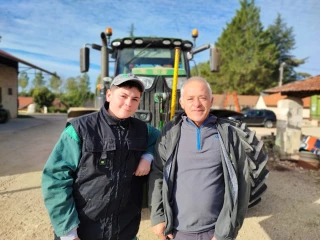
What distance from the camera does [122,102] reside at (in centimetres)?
166

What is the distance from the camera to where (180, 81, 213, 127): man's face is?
1.75 m

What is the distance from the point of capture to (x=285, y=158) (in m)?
7.32

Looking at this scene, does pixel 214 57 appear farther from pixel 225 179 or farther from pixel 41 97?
pixel 41 97

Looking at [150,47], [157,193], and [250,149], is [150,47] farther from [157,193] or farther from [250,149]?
[157,193]

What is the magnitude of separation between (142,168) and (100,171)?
291mm

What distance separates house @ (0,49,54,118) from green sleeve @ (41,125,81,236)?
57.3 ft

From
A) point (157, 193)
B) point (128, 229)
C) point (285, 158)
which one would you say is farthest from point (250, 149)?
point (285, 158)

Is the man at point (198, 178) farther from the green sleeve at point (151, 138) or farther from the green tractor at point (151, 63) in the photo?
the green tractor at point (151, 63)

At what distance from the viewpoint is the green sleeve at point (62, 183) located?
1504mm

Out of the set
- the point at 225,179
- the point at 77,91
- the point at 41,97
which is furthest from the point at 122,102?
the point at 77,91

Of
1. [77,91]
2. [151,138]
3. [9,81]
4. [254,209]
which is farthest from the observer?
[77,91]

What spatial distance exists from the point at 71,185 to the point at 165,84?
3.09m

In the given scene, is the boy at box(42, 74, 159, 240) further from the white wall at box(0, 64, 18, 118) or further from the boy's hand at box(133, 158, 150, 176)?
the white wall at box(0, 64, 18, 118)

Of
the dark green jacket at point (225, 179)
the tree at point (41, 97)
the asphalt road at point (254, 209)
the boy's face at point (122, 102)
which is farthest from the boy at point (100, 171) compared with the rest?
the tree at point (41, 97)
